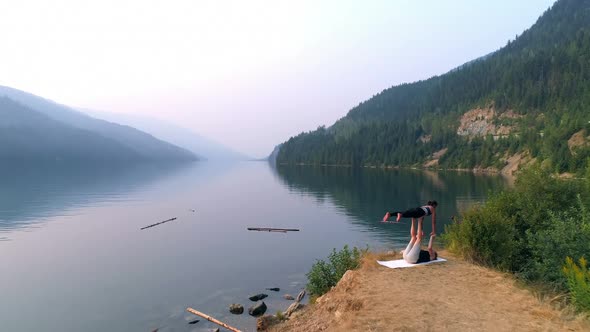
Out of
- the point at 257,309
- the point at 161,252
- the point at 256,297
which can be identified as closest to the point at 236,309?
the point at 257,309

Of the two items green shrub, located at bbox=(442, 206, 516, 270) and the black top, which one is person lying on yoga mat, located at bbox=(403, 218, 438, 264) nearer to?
the black top

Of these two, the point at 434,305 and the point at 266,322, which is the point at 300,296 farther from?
the point at 434,305

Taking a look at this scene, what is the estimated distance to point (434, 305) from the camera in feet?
48.4

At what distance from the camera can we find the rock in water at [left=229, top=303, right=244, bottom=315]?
27.3 m

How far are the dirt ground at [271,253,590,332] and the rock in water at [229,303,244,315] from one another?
8.04 meters

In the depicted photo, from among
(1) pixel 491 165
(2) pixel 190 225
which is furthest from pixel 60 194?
(1) pixel 491 165

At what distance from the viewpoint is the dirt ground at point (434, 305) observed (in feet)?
42.8

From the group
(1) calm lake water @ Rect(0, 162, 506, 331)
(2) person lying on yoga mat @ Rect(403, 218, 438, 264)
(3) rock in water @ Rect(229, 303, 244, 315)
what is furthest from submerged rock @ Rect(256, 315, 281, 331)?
(2) person lying on yoga mat @ Rect(403, 218, 438, 264)

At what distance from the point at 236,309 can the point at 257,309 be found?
65.5 inches

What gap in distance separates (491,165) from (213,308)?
184m

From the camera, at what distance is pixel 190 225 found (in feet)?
213

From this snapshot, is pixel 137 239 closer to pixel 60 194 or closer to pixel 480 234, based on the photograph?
pixel 480 234

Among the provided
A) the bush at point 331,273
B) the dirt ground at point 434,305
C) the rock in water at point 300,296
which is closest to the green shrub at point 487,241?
the dirt ground at point 434,305

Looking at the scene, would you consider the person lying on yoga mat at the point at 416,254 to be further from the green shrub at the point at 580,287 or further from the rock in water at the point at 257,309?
the rock in water at the point at 257,309
